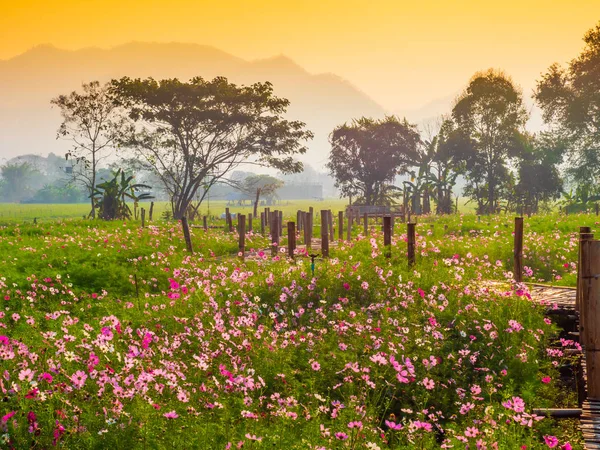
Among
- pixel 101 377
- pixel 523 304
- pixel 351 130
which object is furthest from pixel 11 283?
pixel 351 130

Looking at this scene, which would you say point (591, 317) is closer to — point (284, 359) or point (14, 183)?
point (284, 359)

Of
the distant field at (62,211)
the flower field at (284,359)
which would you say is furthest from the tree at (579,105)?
the flower field at (284,359)

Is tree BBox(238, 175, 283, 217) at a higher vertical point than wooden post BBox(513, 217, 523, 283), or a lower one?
higher

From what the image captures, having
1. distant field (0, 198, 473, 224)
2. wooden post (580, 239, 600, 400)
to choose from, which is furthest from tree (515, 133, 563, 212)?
wooden post (580, 239, 600, 400)

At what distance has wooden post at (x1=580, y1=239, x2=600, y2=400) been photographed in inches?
299

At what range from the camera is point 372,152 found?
5778 cm

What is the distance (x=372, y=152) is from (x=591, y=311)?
50732 mm

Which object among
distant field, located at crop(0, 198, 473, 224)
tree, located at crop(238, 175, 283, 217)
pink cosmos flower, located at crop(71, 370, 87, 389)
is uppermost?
tree, located at crop(238, 175, 283, 217)

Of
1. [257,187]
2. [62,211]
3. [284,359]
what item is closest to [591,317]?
[284,359]

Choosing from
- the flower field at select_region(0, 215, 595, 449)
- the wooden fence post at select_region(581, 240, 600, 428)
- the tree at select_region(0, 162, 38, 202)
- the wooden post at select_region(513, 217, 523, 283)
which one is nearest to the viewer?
the flower field at select_region(0, 215, 595, 449)

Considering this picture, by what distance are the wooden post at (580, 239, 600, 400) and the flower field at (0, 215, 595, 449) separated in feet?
2.25

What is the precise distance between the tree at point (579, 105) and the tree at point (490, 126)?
8.18ft

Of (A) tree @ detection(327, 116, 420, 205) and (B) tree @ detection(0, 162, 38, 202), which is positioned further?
(B) tree @ detection(0, 162, 38, 202)

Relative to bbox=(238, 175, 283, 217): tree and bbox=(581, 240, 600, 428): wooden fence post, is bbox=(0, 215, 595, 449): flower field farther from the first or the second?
bbox=(238, 175, 283, 217): tree
